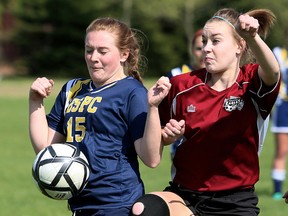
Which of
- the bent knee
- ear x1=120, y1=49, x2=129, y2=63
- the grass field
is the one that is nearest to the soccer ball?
the bent knee

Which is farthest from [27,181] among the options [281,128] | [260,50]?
[260,50]

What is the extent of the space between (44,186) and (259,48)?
1.48 metres

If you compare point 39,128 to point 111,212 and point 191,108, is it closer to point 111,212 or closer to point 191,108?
point 111,212

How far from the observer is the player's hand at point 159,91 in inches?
159

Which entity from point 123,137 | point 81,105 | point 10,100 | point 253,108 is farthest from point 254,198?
point 10,100

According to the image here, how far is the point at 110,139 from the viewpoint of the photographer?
4312 mm

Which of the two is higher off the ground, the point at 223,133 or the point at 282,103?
the point at 223,133

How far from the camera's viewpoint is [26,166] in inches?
492

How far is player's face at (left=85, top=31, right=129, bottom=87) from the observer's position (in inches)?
173

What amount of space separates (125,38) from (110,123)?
1.87 ft

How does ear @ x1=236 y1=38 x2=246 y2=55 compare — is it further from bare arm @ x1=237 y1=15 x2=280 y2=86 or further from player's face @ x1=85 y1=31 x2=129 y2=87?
player's face @ x1=85 y1=31 x2=129 y2=87

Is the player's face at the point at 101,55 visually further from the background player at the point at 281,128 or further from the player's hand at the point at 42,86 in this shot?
the background player at the point at 281,128

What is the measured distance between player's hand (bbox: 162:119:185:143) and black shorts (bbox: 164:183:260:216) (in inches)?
19.7

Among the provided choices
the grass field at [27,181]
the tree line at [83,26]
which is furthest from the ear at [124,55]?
the tree line at [83,26]
